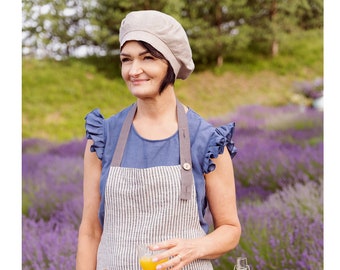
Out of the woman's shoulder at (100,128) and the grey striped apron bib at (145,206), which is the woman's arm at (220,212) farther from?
the woman's shoulder at (100,128)

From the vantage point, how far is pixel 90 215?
55.9 inches

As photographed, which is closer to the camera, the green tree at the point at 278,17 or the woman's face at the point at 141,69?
the woman's face at the point at 141,69

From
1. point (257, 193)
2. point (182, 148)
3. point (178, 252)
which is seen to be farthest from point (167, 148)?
point (257, 193)

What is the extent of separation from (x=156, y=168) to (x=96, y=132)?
0.18 m

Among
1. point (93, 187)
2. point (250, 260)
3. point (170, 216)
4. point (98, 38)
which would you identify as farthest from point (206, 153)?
point (98, 38)

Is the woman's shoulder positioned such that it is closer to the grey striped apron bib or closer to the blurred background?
the grey striped apron bib

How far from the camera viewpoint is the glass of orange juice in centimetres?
124

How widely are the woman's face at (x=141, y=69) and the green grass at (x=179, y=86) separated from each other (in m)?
2.73

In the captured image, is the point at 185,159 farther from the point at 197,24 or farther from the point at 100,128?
the point at 197,24

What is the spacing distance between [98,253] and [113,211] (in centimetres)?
12

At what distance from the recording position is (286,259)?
2893 mm

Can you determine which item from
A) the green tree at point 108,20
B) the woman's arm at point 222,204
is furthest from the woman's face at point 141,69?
the green tree at point 108,20

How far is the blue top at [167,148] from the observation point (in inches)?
53.5

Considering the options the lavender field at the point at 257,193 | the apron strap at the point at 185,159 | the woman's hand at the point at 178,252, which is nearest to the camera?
the woman's hand at the point at 178,252
